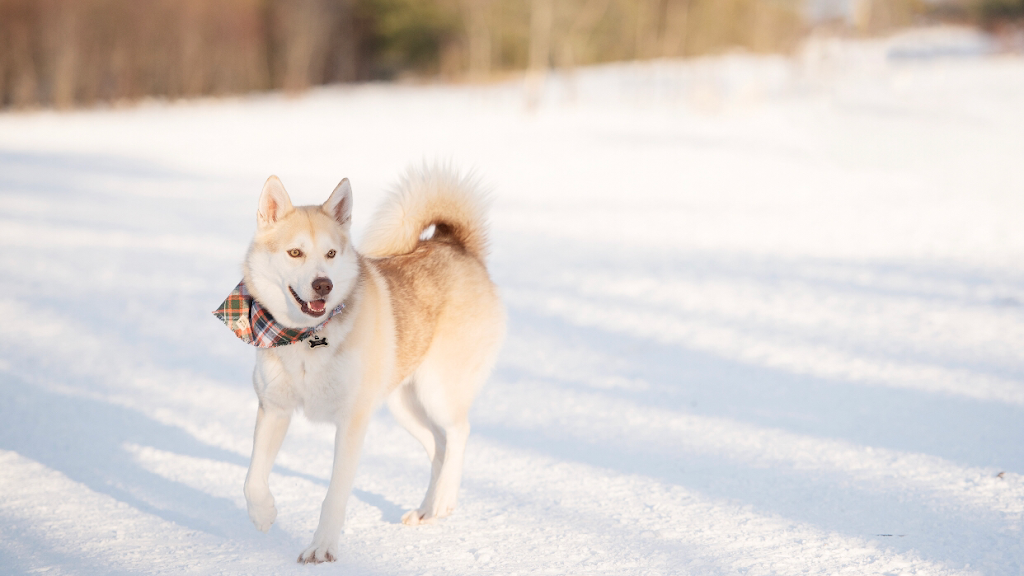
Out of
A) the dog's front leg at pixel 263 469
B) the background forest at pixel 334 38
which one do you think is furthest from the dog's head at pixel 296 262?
the background forest at pixel 334 38

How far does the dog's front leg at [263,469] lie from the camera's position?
2879mm

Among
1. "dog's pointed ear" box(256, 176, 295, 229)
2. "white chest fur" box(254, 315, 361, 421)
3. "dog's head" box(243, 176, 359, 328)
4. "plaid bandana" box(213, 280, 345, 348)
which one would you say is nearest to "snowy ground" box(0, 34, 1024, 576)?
"white chest fur" box(254, 315, 361, 421)

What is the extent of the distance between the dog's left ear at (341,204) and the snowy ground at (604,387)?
3.82ft

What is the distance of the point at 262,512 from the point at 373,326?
29.4 inches

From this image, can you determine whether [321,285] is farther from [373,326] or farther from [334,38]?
[334,38]

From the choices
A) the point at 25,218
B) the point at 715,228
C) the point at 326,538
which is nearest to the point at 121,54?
the point at 25,218

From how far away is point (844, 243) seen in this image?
338 inches

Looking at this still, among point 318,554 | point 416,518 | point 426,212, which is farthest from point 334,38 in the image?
point 318,554

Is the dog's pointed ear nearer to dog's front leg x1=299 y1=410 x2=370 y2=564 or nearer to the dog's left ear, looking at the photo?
the dog's left ear

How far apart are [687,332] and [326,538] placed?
353cm

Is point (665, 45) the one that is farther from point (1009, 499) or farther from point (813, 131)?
point (1009, 499)

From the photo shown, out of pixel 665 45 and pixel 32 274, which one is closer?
pixel 32 274

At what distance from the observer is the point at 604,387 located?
4824mm

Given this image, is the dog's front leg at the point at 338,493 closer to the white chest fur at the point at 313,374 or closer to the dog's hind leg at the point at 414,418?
the white chest fur at the point at 313,374
